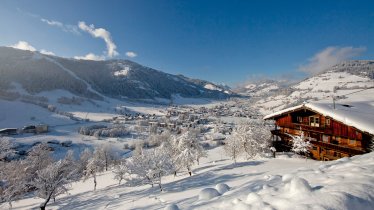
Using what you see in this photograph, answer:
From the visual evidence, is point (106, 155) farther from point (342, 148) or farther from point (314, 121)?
point (342, 148)

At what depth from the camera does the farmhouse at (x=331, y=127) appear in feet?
86.7

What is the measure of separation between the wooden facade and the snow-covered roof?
983 millimetres

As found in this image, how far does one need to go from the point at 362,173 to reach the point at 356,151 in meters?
22.8

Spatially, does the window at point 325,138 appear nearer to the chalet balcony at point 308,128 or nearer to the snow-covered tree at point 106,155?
the chalet balcony at point 308,128

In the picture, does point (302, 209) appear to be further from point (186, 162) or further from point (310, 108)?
point (186, 162)

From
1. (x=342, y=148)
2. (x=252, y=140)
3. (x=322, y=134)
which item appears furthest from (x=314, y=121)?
(x=252, y=140)

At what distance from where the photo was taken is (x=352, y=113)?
93.4 ft

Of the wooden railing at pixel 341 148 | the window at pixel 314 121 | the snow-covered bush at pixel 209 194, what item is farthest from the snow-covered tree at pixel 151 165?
the window at pixel 314 121

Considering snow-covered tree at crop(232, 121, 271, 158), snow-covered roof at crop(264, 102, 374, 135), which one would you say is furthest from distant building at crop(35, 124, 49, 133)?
snow-covered roof at crop(264, 102, 374, 135)

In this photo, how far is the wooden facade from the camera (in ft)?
88.6

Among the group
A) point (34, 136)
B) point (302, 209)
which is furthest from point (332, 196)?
point (34, 136)

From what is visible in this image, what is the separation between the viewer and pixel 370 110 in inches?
1235

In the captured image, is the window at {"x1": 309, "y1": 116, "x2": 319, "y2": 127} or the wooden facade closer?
the wooden facade

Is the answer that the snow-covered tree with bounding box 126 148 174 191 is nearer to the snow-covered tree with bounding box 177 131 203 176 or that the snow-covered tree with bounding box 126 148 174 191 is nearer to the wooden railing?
the snow-covered tree with bounding box 177 131 203 176
